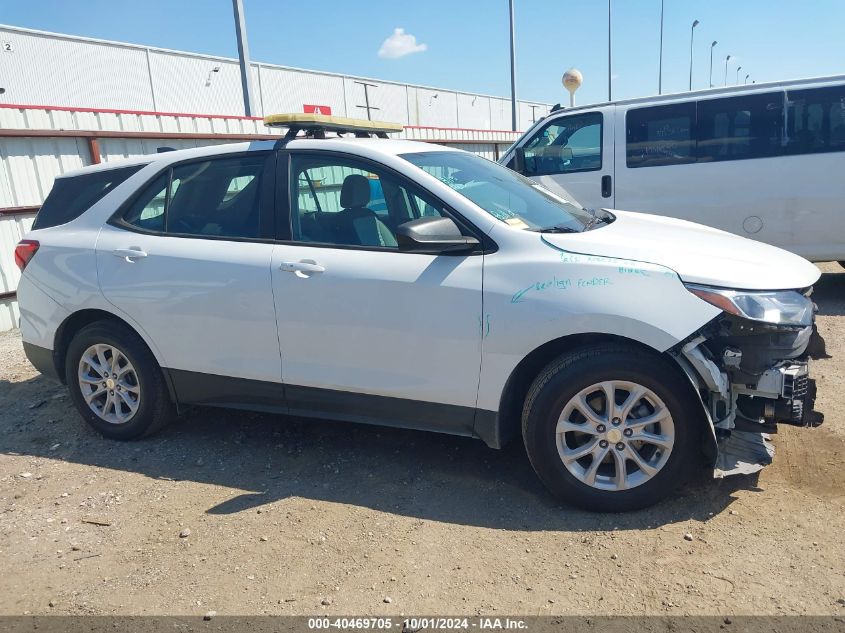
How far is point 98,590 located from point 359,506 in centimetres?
123

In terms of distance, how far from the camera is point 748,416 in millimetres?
3135

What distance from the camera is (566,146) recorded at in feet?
25.7

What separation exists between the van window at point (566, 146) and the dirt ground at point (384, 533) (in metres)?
4.26

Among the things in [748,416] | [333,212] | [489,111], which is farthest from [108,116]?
[489,111]

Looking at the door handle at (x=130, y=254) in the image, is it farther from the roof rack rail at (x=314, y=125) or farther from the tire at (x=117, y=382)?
the roof rack rail at (x=314, y=125)

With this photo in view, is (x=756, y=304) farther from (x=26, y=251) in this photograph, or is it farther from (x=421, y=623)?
(x=26, y=251)

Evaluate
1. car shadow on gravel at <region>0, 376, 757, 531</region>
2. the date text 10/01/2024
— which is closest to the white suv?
car shadow on gravel at <region>0, 376, 757, 531</region>

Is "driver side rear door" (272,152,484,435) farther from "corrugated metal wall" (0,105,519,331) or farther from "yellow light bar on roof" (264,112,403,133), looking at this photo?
"corrugated metal wall" (0,105,519,331)

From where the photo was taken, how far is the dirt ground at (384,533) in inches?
107

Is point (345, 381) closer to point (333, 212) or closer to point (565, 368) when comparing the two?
point (333, 212)

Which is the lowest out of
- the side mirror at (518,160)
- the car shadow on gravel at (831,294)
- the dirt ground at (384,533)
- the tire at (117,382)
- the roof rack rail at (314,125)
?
the dirt ground at (384,533)

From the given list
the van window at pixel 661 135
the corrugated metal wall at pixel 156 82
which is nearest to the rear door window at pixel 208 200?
the van window at pixel 661 135

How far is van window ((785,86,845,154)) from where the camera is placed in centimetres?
667

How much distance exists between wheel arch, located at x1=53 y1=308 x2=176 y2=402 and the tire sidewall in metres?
0.06
